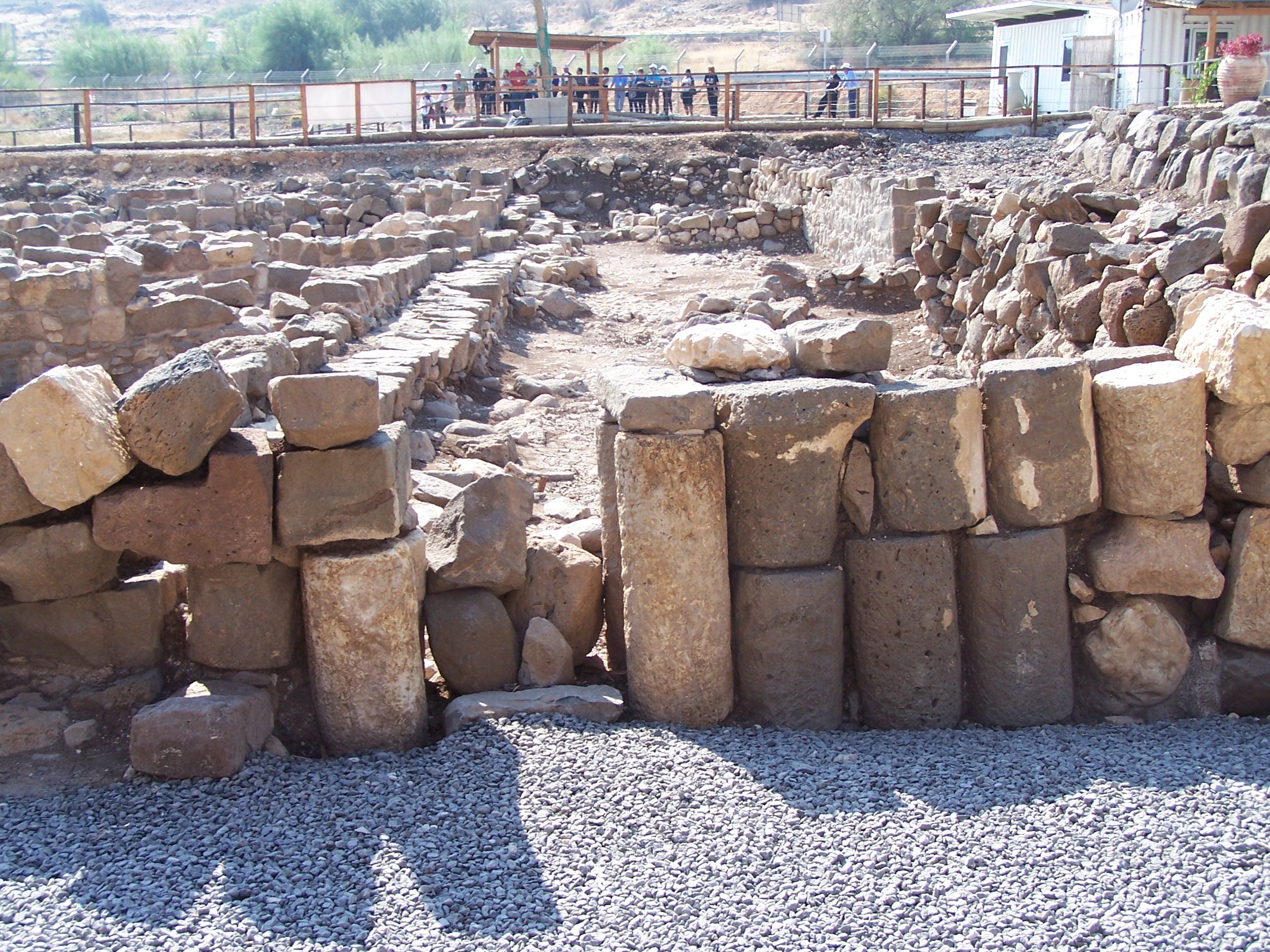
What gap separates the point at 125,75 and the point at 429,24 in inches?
1058

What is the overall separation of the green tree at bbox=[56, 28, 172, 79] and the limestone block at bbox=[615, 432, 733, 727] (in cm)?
6814

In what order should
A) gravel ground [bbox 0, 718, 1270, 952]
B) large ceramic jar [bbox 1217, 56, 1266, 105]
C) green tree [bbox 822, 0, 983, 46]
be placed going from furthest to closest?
1. green tree [bbox 822, 0, 983, 46]
2. large ceramic jar [bbox 1217, 56, 1266, 105]
3. gravel ground [bbox 0, 718, 1270, 952]

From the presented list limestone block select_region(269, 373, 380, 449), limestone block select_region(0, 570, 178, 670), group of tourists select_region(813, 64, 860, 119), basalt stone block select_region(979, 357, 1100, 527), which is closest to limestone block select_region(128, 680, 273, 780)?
limestone block select_region(0, 570, 178, 670)

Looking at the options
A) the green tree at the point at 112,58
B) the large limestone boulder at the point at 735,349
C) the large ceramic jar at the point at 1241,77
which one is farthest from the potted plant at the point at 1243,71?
the green tree at the point at 112,58

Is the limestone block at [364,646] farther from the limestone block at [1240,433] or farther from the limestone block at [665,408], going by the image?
the limestone block at [1240,433]

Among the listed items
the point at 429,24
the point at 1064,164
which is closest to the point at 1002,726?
the point at 1064,164

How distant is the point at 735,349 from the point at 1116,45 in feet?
108

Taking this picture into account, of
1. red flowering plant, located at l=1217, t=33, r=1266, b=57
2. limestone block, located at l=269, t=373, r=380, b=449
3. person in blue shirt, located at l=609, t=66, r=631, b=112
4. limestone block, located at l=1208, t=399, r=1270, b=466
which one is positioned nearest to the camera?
limestone block, located at l=269, t=373, r=380, b=449

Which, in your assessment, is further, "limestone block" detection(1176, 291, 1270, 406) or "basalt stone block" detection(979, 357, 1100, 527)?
"basalt stone block" detection(979, 357, 1100, 527)

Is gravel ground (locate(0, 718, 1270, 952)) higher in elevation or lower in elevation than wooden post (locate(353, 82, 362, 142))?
lower

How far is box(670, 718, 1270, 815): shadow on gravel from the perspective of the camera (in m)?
4.18

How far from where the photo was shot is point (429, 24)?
3374 inches

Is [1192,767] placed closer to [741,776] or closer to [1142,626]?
[1142,626]

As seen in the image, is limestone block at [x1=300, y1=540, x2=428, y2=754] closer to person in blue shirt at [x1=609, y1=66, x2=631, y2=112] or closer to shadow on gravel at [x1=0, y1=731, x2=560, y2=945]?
shadow on gravel at [x1=0, y1=731, x2=560, y2=945]
